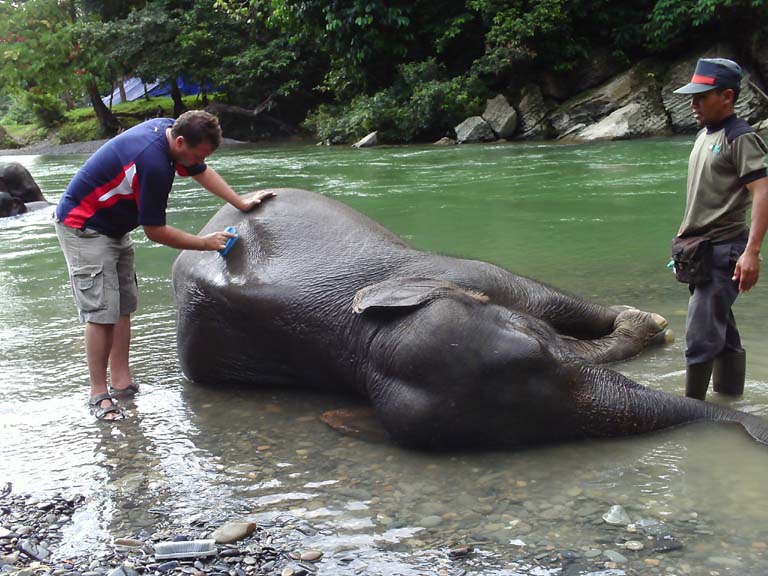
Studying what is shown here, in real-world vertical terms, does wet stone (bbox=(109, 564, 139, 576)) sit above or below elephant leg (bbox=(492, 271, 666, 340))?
below

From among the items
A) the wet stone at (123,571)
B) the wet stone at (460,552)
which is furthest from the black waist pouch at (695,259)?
the wet stone at (123,571)

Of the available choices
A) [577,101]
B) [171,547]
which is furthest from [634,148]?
[171,547]

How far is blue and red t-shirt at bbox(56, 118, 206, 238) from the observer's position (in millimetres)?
3977

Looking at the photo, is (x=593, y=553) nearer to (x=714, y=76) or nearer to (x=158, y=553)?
(x=158, y=553)

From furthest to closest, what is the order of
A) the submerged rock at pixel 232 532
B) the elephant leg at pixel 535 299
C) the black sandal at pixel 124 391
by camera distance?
the black sandal at pixel 124 391 < the elephant leg at pixel 535 299 < the submerged rock at pixel 232 532

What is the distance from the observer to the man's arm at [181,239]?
13.0 feet

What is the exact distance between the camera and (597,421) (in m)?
3.42

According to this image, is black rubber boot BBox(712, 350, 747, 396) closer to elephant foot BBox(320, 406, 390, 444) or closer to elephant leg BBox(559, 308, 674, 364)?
elephant leg BBox(559, 308, 674, 364)

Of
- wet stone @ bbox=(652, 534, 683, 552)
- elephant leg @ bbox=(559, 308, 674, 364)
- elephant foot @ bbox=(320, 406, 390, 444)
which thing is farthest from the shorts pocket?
wet stone @ bbox=(652, 534, 683, 552)

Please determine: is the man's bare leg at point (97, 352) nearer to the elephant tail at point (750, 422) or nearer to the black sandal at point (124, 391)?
the black sandal at point (124, 391)

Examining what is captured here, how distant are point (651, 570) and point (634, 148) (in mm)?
14332

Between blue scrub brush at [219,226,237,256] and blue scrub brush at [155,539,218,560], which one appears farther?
blue scrub brush at [219,226,237,256]

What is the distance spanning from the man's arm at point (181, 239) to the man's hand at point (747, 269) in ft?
7.37

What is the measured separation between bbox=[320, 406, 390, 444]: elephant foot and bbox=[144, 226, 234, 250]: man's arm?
943 mm
